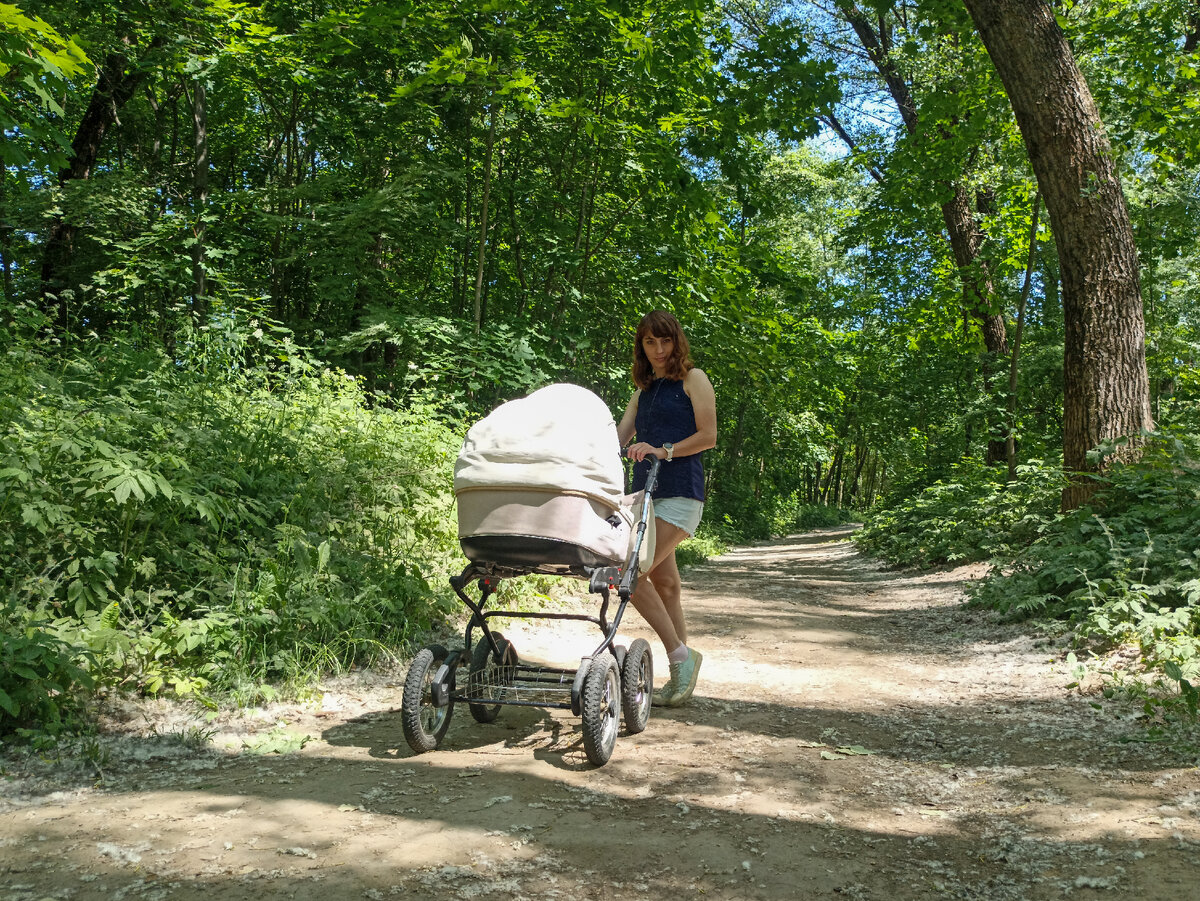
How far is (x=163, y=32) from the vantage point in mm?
10328

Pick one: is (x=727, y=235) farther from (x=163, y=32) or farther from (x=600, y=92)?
(x=163, y=32)

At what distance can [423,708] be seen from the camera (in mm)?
4121

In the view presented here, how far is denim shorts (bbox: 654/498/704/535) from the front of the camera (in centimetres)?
487

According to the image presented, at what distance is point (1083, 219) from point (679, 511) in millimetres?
5556

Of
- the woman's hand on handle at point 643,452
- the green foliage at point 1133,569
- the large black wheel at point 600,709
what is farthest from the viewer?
the green foliage at point 1133,569

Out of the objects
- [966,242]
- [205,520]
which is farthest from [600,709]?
[966,242]

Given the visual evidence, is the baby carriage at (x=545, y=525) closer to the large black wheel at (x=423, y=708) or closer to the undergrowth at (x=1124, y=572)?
the large black wheel at (x=423, y=708)

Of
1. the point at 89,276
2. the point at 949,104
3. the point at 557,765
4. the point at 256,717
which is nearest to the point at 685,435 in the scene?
the point at 557,765

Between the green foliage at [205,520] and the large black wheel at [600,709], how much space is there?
1997 mm

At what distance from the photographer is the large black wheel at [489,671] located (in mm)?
4383

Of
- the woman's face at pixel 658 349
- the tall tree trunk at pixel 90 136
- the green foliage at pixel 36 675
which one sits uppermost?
the tall tree trunk at pixel 90 136

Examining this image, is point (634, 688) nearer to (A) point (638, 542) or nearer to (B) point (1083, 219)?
(A) point (638, 542)

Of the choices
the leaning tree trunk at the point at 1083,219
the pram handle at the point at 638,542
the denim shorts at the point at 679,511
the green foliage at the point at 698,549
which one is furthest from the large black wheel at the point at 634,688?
the green foliage at the point at 698,549

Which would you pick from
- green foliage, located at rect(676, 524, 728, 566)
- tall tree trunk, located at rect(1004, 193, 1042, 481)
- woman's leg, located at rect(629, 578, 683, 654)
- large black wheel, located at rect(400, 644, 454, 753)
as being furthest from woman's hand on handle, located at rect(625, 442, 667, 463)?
tall tree trunk, located at rect(1004, 193, 1042, 481)
